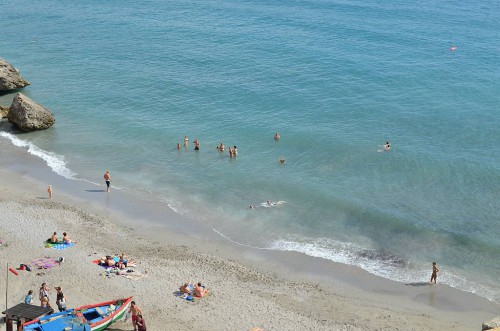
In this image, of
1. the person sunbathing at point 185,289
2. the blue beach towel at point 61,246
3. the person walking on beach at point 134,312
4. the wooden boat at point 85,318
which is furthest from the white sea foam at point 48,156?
the person walking on beach at point 134,312

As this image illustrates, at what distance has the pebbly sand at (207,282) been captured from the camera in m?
27.0

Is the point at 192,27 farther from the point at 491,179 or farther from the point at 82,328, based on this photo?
the point at 82,328

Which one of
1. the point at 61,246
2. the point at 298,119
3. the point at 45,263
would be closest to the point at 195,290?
the point at 45,263

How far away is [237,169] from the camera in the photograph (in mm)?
43531

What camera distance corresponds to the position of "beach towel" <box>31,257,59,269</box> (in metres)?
29.8

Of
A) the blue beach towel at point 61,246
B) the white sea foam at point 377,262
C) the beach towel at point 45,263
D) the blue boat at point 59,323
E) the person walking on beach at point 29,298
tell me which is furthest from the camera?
the blue beach towel at point 61,246

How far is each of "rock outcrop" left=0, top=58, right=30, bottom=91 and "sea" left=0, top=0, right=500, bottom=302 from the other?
0.94 m

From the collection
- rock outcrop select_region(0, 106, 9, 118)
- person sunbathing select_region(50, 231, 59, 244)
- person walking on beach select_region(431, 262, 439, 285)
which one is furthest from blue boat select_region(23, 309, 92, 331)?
rock outcrop select_region(0, 106, 9, 118)

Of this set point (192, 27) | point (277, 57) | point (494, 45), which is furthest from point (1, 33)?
point (494, 45)

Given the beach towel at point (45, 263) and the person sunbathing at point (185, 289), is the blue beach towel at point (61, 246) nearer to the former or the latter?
the beach towel at point (45, 263)

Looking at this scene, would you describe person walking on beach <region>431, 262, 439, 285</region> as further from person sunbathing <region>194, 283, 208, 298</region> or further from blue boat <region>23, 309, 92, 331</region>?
blue boat <region>23, 309, 92, 331</region>

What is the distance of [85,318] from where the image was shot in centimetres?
2484

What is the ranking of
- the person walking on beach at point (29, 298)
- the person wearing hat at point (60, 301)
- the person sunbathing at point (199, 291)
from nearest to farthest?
the person walking on beach at point (29, 298) → the person wearing hat at point (60, 301) → the person sunbathing at point (199, 291)

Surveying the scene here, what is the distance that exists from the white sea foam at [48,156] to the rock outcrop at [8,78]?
9.38 metres
